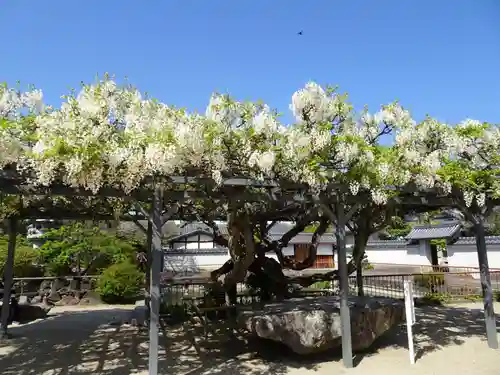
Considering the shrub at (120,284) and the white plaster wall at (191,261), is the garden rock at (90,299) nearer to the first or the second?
the shrub at (120,284)

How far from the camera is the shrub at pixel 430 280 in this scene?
11.6 meters

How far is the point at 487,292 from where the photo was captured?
240 inches

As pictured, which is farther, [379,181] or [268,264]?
[268,264]

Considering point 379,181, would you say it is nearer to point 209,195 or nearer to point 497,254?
point 209,195

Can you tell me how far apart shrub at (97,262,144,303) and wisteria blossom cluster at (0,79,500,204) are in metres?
7.70

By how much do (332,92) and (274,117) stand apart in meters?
0.94

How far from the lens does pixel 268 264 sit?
7926 mm

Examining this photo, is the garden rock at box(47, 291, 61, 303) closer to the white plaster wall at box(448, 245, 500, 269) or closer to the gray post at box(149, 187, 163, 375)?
the gray post at box(149, 187, 163, 375)

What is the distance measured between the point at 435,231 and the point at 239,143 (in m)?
22.5

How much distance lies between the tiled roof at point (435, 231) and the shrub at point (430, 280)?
1176 centimetres

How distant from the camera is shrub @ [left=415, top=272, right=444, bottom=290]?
11555 millimetres

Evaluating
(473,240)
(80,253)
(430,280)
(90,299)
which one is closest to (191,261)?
(80,253)

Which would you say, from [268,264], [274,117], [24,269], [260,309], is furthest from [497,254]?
[24,269]

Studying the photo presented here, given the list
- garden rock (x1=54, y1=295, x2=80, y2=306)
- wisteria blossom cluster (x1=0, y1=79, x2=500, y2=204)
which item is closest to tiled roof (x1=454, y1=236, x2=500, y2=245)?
wisteria blossom cluster (x1=0, y1=79, x2=500, y2=204)
